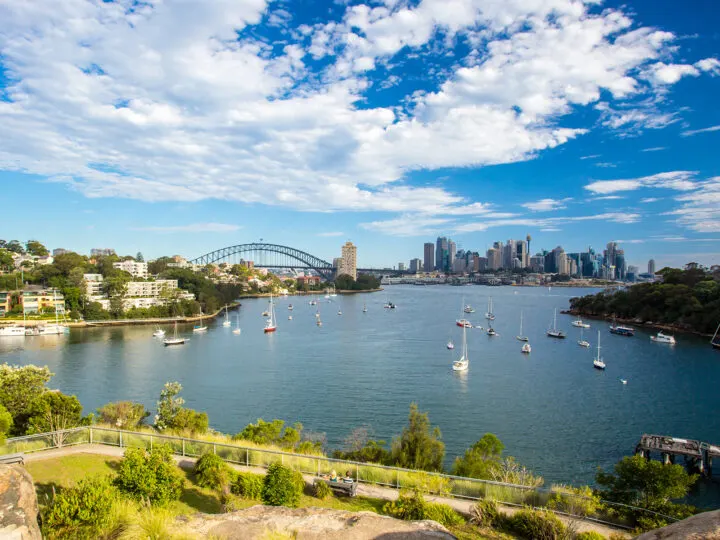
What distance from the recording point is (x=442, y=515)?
5379 mm

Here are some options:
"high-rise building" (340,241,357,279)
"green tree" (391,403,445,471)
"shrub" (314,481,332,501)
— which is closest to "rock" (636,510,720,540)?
"shrub" (314,481,332,501)

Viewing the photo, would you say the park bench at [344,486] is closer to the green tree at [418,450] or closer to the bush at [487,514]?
the bush at [487,514]

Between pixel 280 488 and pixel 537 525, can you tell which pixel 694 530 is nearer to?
pixel 537 525

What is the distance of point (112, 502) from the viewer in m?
4.09

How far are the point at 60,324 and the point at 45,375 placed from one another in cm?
3366

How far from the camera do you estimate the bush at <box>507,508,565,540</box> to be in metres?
4.95

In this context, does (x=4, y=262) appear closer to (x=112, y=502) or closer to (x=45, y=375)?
(x=45, y=375)

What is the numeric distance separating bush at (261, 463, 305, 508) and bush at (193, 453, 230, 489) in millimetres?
743

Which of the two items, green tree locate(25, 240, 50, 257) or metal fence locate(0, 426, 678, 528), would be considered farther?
green tree locate(25, 240, 50, 257)

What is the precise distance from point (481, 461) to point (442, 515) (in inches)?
209

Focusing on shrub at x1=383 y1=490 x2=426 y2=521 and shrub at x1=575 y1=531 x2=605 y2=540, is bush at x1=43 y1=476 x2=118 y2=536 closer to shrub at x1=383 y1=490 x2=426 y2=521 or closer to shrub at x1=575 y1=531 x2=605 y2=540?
shrub at x1=383 y1=490 x2=426 y2=521

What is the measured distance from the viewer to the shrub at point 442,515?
5.34 m

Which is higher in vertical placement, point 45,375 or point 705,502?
point 45,375

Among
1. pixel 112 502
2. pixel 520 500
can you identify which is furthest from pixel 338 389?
pixel 112 502
